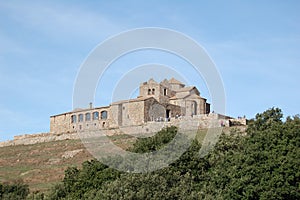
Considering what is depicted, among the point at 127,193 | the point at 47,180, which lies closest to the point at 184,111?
the point at 47,180

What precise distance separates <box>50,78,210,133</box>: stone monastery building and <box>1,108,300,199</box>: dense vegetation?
128 ft

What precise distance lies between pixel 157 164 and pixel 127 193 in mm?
6374

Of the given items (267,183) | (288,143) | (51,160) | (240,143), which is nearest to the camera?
(267,183)

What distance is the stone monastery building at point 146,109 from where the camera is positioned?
87.1 meters

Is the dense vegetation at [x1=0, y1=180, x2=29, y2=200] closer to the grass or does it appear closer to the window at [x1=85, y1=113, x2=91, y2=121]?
the grass

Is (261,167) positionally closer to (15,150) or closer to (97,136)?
(97,136)

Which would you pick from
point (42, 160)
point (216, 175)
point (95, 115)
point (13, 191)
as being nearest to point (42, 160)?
point (42, 160)

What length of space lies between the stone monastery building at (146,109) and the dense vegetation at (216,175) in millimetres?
38976

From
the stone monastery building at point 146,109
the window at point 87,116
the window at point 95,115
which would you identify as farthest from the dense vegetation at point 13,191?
the window at point 87,116

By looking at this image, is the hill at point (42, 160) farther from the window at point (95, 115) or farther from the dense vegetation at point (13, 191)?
the window at point (95, 115)

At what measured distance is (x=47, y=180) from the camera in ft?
202

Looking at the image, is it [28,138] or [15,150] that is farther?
[28,138]

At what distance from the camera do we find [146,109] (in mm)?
86938

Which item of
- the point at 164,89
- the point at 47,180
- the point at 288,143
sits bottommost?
the point at 47,180
